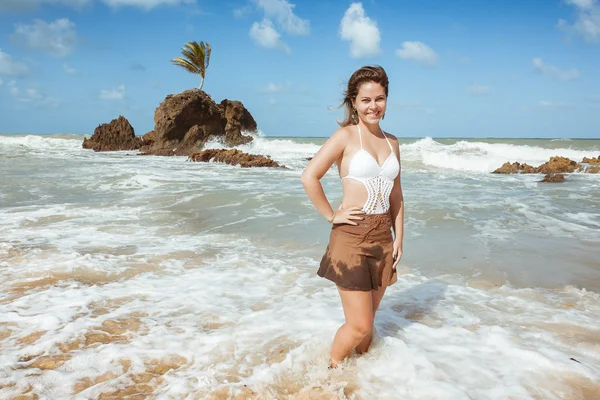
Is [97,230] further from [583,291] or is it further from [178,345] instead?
[583,291]

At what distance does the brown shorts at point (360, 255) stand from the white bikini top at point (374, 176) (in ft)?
0.22

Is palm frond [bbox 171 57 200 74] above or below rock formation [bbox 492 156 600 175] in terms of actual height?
above

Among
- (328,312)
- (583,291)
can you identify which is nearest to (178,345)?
(328,312)

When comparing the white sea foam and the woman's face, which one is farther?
the white sea foam

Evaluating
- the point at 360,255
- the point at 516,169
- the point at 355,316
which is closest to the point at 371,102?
the point at 360,255

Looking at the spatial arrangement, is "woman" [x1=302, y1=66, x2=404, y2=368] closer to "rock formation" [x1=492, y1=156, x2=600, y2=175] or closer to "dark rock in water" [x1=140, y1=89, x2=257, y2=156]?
"rock formation" [x1=492, y1=156, x2=600, y2=175]

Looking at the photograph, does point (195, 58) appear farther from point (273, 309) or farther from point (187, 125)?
point (273, 309)

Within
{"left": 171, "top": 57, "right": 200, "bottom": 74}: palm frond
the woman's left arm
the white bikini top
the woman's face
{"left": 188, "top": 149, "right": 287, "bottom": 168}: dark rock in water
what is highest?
{"left": 171, "top": 57, "right": 200, "bottom": 74}: palm frond

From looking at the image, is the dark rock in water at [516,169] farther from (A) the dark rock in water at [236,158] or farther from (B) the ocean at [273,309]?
(B) the ocean at [273,309]

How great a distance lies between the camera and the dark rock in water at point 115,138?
34625 millimetres

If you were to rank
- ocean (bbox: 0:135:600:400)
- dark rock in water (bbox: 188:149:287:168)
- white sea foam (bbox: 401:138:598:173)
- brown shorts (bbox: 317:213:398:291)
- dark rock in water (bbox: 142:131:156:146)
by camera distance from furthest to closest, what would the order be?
dark rock in water (bbox: 142:131:156:146) → white sea foam (bbox: 401:138:598:173) → dark rock in water (bbox: 188:149:287:168) → ocean (bbox: 0:135:600:400) → brown shorts (bbox: 317:213:398:291)

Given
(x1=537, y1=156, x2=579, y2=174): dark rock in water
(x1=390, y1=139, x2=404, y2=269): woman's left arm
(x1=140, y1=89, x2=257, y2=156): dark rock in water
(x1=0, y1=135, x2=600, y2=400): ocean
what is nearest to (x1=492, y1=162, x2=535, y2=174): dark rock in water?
(x1=537, y1=156, x2=579, y2=174): dark rock in water

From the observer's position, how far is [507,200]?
1052cm

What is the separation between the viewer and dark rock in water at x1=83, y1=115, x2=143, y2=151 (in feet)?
114
